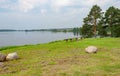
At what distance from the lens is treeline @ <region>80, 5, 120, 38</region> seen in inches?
1816

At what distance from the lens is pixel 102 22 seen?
46.9 m

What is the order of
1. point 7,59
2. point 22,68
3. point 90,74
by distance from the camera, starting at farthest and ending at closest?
point 7,59, point 22,68, point 90,74

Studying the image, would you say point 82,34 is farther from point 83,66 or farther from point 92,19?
point 83,66

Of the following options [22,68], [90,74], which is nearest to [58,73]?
[90,74]

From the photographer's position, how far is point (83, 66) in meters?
12.1

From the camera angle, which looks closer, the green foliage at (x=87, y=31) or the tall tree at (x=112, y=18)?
the tall tree at (x=112, y=18)

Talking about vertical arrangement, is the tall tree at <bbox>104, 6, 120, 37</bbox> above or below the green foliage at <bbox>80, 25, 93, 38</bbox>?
above

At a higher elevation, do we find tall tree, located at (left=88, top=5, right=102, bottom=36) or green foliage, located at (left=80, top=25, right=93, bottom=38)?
tall tree, located at (left=88, top=5, right=102, bottom=36)

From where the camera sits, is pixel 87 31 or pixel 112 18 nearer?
pixel 112 18

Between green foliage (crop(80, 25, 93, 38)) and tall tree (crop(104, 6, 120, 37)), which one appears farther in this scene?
green foliage (crop(80, 25, 93, 38))

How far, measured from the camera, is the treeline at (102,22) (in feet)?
151

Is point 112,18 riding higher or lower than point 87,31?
higher

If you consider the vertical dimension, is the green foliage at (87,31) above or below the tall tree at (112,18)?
below

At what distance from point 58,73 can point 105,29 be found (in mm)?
38491
